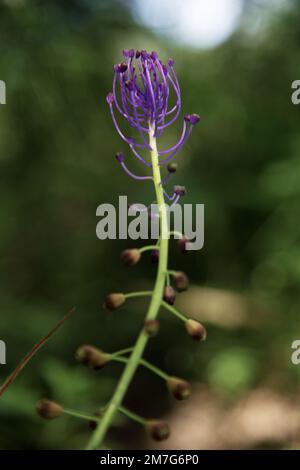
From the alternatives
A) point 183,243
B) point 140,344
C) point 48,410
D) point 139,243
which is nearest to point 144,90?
point 183,243

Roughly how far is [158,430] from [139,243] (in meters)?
5.32

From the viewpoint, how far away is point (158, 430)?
108 cm

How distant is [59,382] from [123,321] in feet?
7.17

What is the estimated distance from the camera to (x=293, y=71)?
17.9 feet

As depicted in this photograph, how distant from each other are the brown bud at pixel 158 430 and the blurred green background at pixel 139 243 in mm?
1495

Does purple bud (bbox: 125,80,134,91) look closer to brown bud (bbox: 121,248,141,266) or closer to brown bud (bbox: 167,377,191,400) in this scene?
brown bud (bbox: 121,248,141,266)

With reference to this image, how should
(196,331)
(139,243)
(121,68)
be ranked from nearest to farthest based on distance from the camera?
(196,331) → (121,68) → (139,243)

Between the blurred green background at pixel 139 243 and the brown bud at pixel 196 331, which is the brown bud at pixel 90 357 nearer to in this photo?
the brown bud at pixel 196 331

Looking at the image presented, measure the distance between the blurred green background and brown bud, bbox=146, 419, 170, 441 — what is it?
150cm

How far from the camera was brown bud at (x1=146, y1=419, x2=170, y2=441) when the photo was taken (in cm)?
107

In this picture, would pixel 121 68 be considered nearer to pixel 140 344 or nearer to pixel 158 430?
pixel 140 344

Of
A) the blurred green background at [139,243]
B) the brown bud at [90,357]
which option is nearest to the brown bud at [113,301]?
the brown bud at [90,357]

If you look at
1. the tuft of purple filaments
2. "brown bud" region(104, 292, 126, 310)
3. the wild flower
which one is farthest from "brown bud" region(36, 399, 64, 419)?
the tuft of purple filaments

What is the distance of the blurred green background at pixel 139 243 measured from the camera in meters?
3.31
